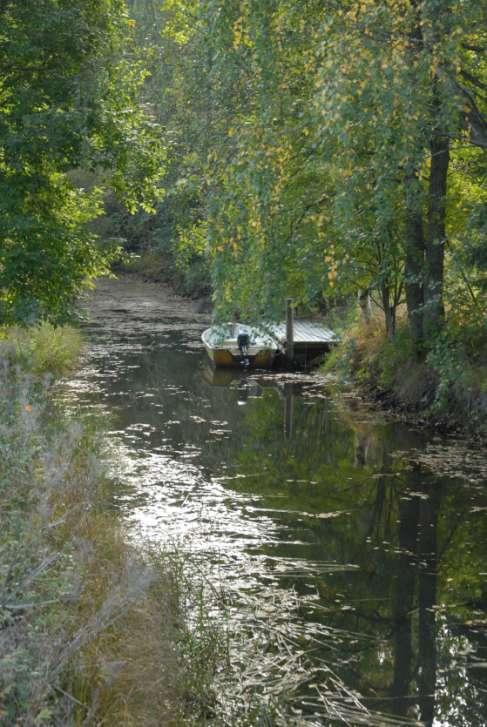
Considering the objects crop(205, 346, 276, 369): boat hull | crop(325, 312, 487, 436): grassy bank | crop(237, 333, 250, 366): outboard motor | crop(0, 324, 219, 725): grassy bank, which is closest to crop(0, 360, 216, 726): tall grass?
crop(0, 324, 219, 725): grassy bank

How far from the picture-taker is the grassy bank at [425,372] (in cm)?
1573

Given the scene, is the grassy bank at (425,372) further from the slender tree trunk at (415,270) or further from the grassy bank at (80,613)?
the grassy bank at (80,613)

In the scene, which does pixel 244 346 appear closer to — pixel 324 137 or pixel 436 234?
pixel 436 234

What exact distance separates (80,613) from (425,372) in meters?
12.2

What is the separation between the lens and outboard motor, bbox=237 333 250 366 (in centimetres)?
2527

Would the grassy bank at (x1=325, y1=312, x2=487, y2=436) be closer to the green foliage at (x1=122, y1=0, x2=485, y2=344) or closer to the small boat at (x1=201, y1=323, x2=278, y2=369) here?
the green foliage at (x1=122, y1=0, x2=485, y2=344)

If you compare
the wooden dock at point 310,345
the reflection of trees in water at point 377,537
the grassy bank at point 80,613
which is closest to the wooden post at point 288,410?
the reflection of trees in water at point 377,537

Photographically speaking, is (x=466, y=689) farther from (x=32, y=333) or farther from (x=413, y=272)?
(x=32, y=333)

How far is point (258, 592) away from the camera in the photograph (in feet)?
29.7

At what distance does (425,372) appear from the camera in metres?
17.8

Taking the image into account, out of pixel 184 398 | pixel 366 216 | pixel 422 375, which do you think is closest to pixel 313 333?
pixel 184 398

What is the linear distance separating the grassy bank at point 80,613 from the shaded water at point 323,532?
0.51 meters

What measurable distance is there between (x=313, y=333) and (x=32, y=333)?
8.73m

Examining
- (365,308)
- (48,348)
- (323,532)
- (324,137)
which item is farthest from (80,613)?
(365,308)
